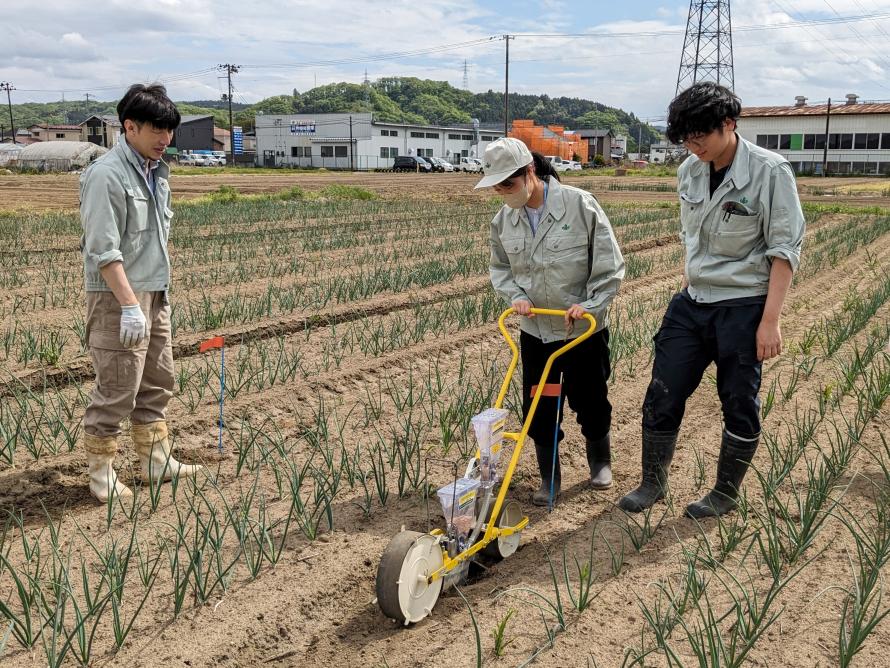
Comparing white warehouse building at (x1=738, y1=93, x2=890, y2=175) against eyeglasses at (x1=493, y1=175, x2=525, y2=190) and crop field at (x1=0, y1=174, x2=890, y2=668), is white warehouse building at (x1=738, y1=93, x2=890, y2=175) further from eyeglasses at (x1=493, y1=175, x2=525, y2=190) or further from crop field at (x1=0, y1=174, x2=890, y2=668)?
eyeglasses at (x1=493, y1=175, x2=525, y2=190)

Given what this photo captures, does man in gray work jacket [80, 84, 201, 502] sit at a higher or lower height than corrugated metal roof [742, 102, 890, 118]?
lower

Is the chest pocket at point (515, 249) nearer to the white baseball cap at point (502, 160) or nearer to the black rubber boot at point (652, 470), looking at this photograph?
the white baseball cap at point (502, 160)

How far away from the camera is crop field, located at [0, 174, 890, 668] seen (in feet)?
8.01

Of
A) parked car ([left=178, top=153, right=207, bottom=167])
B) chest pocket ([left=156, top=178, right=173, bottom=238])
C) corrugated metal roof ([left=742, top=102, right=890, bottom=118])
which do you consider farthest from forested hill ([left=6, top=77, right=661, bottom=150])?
chest pocket ([left=156, top=178, right=173, bottom=238])

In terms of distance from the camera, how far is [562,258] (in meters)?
3.30

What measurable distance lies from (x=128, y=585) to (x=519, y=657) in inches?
54.5

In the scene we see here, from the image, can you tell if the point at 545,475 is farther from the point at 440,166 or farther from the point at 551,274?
the point at 440,166

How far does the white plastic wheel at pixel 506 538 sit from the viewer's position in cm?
295

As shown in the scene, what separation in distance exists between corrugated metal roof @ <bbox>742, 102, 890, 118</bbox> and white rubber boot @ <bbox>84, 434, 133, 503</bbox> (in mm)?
50985

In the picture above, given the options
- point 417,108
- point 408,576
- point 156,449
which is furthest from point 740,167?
point 417,108

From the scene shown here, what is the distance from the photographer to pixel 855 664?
2309 mm

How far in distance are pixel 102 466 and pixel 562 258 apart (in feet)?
7.07

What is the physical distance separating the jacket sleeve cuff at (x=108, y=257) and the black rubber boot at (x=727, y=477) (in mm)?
2560

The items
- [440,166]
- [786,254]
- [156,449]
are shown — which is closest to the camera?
[786,254]
